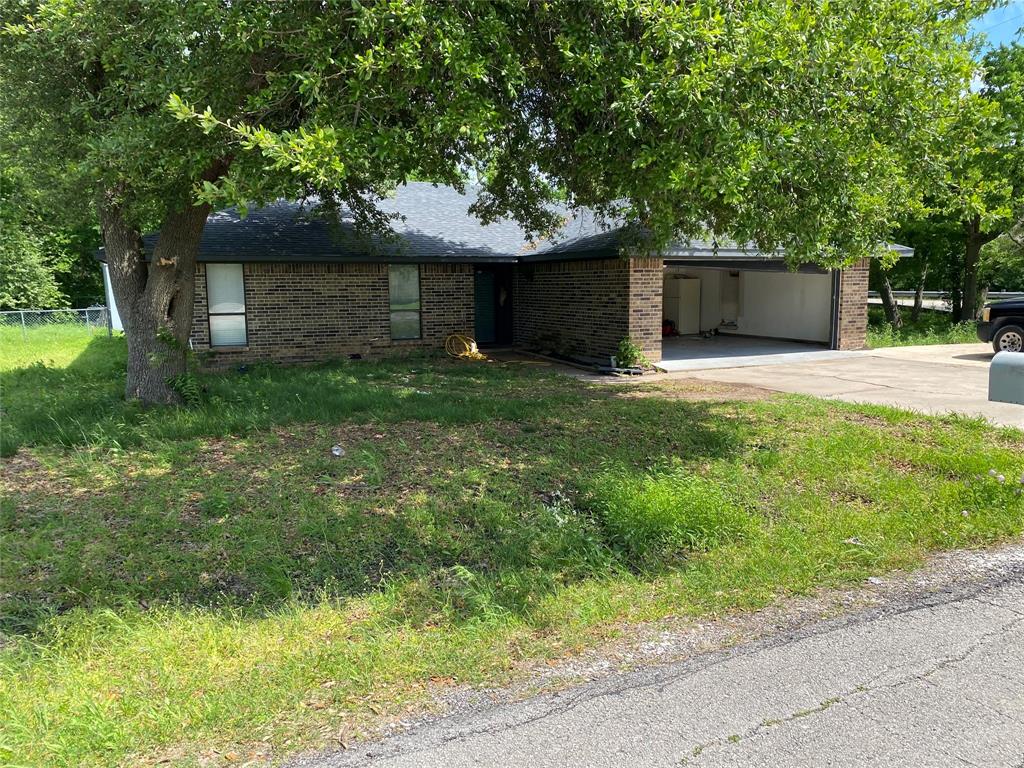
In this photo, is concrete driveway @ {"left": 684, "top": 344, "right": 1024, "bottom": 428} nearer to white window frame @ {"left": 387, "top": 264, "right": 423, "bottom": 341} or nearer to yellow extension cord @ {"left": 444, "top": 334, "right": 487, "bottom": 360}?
yellow extension cord @ {"left": 444, "top": 334, "right": 487, "bottom": 360}

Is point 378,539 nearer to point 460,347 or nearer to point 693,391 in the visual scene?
point 693,391

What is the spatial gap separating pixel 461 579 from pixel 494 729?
1595mm

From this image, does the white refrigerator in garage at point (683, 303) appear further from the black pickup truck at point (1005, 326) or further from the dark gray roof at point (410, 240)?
the black pickup truck at point (1005, 326)

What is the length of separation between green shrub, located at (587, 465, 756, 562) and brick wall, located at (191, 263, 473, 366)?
33.9 ft

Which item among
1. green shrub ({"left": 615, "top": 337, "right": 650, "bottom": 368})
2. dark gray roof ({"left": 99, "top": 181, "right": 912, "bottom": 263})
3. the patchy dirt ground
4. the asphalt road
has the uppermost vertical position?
dark gray roof ({"left": 99, "top": 181, "right": 912, "bottom": 263})

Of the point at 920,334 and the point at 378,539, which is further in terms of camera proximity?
the point at 920,334

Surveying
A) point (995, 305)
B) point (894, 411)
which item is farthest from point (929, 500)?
point (995, 305)

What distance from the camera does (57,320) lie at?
26.8 metres

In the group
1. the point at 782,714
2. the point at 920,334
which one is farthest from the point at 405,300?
the point at 920,334

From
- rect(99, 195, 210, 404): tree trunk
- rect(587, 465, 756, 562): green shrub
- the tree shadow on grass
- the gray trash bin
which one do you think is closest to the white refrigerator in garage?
the tree shadow on grass

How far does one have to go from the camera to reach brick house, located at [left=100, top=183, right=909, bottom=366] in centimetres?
1406

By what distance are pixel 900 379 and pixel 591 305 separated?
5838 mm

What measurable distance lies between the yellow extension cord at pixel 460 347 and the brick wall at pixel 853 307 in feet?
Answer: 28.6

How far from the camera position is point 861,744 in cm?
286
